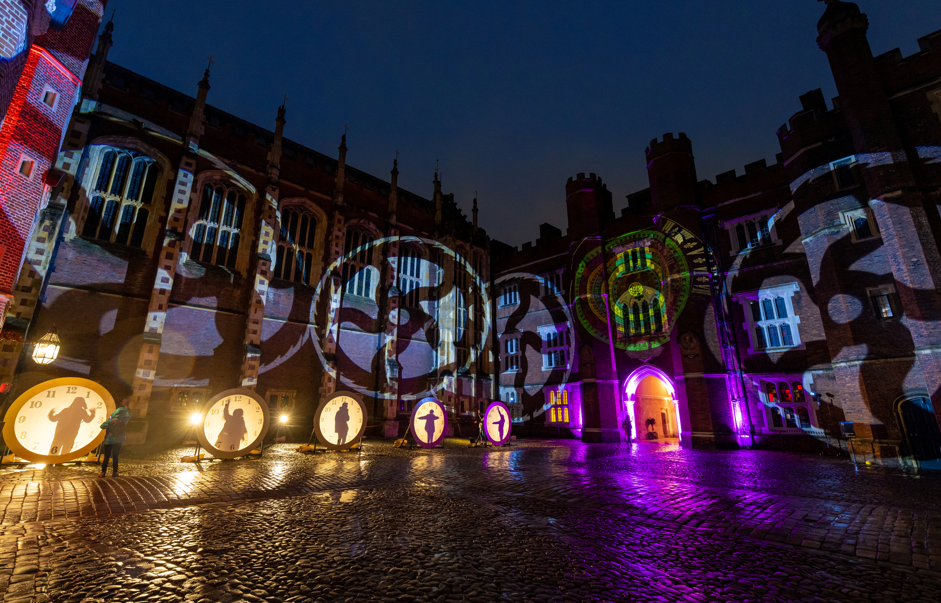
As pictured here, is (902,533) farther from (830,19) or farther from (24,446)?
(830,19)

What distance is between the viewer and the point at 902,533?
4.25 m

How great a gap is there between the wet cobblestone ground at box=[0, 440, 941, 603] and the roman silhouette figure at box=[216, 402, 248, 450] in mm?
2207

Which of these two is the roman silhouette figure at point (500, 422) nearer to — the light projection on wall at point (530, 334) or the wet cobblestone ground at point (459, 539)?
the light projection on wall at point (530, 334)

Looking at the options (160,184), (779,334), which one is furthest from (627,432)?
(160,184)

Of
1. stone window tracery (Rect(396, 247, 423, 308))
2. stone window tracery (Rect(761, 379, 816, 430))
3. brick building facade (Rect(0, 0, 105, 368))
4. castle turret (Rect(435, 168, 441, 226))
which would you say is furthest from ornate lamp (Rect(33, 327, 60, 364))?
stone window tracery (Rect(761, 379, 816, 430))

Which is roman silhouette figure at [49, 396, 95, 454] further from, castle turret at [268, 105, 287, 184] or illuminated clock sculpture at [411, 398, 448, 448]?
castle turret at [268, 105, 287, 184]

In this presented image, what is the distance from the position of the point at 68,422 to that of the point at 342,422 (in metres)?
6.30

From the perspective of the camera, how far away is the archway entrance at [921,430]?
11.5 m

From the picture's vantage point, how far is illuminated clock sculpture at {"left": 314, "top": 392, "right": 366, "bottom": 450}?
11695 millimetres

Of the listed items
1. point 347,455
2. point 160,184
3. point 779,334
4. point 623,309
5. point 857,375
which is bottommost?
point 347,455

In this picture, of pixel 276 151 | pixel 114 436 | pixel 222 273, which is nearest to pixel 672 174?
pixel 276 151

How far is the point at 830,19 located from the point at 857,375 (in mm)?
13815

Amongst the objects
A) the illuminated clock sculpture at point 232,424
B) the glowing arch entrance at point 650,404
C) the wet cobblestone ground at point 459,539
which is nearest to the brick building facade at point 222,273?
the illuminated clock sculpture at point 232,424

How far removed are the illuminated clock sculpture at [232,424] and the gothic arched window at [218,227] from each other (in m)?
8.96
